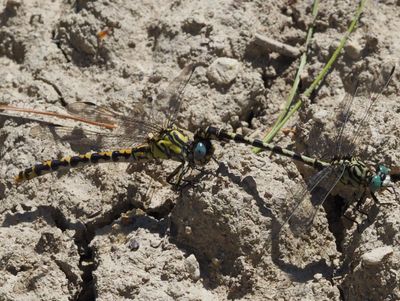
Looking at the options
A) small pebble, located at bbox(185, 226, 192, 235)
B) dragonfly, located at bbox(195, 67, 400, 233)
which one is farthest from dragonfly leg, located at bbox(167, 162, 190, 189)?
small pebble, located at bbox(185, 226, 192, 235)

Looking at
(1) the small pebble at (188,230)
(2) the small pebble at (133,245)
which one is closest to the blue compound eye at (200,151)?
(1) the small pebble at (188,230)

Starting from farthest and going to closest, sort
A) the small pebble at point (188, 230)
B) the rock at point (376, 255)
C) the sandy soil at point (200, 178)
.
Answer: the small pebble at point (188, 230), the sandy soil at point (200, 178), the rock at point (376, 255)

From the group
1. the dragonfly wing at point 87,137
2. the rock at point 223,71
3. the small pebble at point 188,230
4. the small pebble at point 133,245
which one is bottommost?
the small pebble at point 133,245

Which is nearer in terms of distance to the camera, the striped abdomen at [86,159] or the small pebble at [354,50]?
the striped abdomen at [86,159]

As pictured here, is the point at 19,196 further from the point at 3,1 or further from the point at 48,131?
the point at 3,1

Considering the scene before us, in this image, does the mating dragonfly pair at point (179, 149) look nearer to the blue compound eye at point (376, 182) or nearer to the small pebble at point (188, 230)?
the blue compound eye at point (376, 182)

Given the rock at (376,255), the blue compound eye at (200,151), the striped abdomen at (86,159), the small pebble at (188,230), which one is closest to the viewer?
the rock at (376,255)

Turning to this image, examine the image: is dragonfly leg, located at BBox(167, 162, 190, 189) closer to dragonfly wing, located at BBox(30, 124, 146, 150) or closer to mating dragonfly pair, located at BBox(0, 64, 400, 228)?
mating dragonfly pair, located at BBox(0, 64, 400, 228)

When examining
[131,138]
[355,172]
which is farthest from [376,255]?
[131,138]
